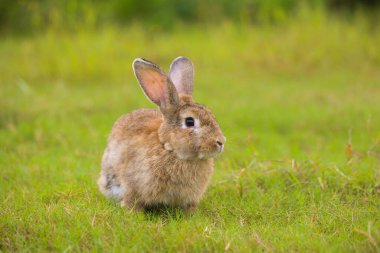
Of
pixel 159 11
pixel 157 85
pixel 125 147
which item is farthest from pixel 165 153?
pixel 159 11

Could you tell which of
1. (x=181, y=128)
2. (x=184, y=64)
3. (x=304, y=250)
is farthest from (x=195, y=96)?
(x=304, y=250)

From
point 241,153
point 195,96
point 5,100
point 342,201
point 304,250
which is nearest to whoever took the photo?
point 304,250

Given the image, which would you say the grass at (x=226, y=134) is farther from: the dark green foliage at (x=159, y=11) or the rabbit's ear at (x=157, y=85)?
the rabbit's ear at (x=157, y=85)

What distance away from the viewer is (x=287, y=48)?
40.4 feet

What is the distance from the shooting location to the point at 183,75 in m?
5.20

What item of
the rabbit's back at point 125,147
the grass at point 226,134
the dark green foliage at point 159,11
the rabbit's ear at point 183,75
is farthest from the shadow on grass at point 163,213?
the dark green foliage at point 159,11

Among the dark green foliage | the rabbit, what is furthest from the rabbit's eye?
the dark green foliage

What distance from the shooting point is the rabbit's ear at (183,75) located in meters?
5.18

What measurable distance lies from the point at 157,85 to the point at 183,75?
23.1 inches

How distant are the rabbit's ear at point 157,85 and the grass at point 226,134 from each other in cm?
91

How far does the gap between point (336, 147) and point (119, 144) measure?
3.33 meters

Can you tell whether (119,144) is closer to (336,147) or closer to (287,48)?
(336,147)

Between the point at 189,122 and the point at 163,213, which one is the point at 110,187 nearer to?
the point at 163,213

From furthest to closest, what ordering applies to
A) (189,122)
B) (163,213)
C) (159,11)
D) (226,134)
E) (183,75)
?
(159,11)
(226,134)
(183,75)
(163,213)
(189,122)
